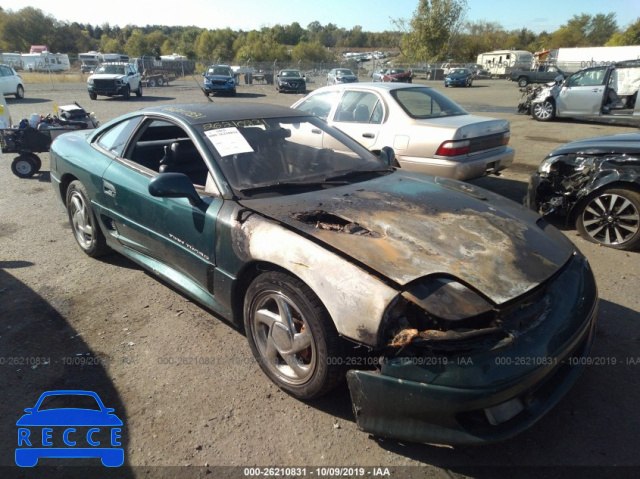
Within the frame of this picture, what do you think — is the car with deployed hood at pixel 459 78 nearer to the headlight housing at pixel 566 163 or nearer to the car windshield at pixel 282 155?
the headlight housing at pixel 566 163

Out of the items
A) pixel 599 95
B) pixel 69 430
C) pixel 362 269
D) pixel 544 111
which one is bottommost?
pixel 69 430

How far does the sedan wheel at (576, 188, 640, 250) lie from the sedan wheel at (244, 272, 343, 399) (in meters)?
3.80

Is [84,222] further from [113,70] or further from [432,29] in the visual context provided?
[432,29]

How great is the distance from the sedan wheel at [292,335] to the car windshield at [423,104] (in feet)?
14.3

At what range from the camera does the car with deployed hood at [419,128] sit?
18.7 feet

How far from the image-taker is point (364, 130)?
631 cm

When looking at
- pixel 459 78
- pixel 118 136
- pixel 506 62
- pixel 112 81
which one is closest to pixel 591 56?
pixel 506 62

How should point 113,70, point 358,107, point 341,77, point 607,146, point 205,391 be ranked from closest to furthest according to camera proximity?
point 205,391 → point 607,146 → point 358,107 → point 113,70 → point 341,77

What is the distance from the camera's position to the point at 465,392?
187cm

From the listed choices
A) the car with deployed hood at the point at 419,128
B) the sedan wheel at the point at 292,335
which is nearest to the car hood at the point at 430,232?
the sedan wheel at the point at 292,335

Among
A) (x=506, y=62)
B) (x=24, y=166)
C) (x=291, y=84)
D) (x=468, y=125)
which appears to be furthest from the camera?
(x=506, y=62)

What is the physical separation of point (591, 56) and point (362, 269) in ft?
203

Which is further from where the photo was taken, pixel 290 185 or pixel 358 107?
pixel 358 107

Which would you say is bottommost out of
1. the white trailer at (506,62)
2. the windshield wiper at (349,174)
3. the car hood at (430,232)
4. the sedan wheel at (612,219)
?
the sedan wheel at (612,219)
